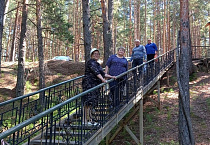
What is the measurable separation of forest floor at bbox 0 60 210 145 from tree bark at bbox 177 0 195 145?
122 centimetres

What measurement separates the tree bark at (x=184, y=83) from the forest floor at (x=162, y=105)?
1221 mm

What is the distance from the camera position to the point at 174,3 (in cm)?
2528

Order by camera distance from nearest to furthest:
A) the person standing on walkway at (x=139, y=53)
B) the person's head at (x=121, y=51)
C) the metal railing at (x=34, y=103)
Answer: the metal railing at (x=34, y=103) < the person's head at (x=121, y=51) < the person standing on walkway at (x=139, y=53)

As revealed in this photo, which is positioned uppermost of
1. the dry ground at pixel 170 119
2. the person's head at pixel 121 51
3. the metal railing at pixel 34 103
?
the person's head at pixel 121 51

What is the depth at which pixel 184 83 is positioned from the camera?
6.00 m

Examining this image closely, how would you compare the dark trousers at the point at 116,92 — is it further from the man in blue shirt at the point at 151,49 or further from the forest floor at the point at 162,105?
the man in blue shirt at the point at 151,49

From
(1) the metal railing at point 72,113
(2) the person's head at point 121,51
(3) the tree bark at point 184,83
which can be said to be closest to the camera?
(1) the metal railing at point 72,113

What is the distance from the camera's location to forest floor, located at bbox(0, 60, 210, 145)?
752 cm

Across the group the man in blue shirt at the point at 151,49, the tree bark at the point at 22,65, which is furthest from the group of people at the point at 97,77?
the tree bark at the point at 22,65

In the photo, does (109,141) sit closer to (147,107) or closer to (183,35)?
(147,107)

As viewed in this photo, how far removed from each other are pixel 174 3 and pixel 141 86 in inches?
863

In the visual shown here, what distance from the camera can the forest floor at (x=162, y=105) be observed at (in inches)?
296

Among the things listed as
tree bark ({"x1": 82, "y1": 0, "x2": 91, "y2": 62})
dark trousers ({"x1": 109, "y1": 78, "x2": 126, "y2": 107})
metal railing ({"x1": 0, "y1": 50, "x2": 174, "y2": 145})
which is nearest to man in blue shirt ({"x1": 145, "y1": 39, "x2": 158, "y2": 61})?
metal railing ({"x1": 0, "y1": 50, "x2": 174, "y2": 145})

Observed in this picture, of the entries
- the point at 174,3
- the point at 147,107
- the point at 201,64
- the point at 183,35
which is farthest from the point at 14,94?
the point at 174,3
